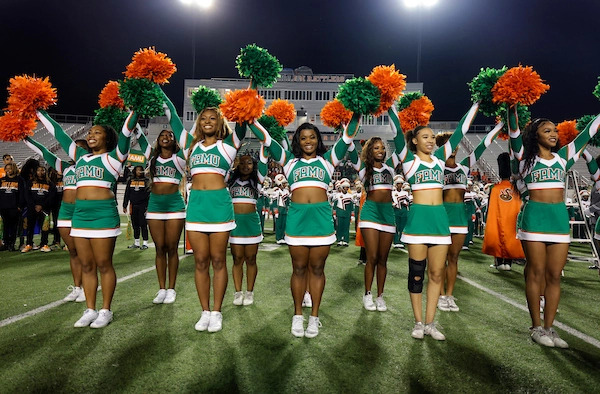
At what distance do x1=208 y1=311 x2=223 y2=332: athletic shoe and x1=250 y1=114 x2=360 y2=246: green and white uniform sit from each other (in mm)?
1110

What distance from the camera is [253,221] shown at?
4.84 meters

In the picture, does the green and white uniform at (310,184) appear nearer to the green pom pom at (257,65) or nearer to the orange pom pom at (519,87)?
the green pom pom at (257,65)

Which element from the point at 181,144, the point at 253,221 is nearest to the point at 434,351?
the point at 253,221

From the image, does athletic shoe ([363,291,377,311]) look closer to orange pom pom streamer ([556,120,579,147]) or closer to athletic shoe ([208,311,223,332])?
athletic shoe ([208,311,223,332])

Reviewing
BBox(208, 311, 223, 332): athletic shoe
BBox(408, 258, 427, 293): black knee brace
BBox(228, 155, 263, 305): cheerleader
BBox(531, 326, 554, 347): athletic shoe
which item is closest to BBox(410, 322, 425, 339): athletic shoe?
BBox(408, 258, 427, 293): black knee brace

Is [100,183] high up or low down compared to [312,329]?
up

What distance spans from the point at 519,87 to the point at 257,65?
2.71m

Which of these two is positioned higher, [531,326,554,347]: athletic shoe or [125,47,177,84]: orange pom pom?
[125,47,177,84]: orange pom pom

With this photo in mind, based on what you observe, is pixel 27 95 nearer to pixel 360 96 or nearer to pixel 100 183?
pixel 100 183

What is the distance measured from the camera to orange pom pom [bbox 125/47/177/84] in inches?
161

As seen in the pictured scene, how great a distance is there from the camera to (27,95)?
411 centimetres

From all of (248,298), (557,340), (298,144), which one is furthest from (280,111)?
(557,340)

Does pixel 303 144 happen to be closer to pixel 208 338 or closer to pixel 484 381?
pixel 208 338

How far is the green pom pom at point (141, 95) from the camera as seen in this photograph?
398 centimetres
